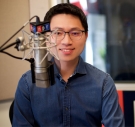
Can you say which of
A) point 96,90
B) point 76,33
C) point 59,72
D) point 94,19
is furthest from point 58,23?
point 94,19

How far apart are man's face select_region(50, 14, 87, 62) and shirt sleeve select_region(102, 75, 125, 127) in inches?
8.8

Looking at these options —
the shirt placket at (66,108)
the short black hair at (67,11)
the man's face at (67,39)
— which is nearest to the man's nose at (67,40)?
the man's face at (67,39)

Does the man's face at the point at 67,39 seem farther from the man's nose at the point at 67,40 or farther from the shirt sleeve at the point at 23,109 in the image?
the shirt sleeve at the point at 23,109

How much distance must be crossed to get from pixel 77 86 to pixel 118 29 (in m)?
0.89

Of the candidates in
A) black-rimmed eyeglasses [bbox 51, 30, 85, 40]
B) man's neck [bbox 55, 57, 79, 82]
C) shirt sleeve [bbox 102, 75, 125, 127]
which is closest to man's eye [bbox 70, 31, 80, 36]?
black-rimmed eyeglasses [bbox 51, 30, 85, 40]

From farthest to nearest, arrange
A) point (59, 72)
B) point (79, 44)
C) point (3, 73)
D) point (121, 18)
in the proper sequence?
1. point (121, 18)
2. point (3, 73)
3. point (59, 72)
4. point (79, 44)

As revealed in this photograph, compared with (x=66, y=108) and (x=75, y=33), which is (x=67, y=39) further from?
(x=66, y=108)

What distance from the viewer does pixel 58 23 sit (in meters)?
0.88

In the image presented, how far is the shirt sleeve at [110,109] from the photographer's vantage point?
0.88 m

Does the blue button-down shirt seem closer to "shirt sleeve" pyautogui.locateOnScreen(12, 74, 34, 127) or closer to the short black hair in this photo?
"shirt sleeve" pyautogui.locateOnScreen(12, 74, 34, 127)

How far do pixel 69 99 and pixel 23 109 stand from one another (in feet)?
0.69

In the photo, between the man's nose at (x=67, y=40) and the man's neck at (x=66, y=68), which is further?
the man's neck at (x=66, y=68)

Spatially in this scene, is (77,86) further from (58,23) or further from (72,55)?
(58,23)

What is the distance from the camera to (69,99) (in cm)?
93
